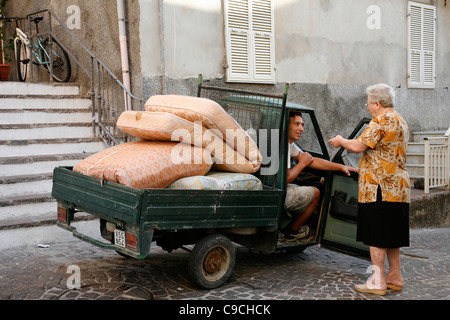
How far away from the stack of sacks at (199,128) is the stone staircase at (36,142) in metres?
2.08

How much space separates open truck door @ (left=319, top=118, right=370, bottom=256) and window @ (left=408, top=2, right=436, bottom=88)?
7535 mm

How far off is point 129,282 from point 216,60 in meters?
4.87

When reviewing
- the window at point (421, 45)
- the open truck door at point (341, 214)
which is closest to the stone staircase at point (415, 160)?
the window at point (421, 45)

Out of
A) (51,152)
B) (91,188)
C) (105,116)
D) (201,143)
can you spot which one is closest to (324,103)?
(105,116)

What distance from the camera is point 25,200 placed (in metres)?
6.06

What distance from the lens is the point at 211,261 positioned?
4.53 metres

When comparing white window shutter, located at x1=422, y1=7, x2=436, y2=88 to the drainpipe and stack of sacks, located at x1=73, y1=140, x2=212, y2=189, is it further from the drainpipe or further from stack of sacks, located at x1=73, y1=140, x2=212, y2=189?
stack of sacks, located at x1=73, y1=140, x2=212, y2=189

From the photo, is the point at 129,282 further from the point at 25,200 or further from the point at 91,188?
the point at 25,200

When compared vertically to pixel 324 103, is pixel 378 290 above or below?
below

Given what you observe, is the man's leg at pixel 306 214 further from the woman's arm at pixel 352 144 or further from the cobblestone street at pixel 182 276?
the woman's arm at pixel 352 144

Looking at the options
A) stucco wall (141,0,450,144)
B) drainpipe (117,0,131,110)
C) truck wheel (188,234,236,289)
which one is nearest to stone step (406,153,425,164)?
stucco wall (141,0,450,144)

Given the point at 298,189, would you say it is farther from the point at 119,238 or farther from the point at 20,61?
the point at 20,61

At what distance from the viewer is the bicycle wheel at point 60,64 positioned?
9.30 metres

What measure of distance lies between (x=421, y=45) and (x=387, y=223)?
29.4 feet
